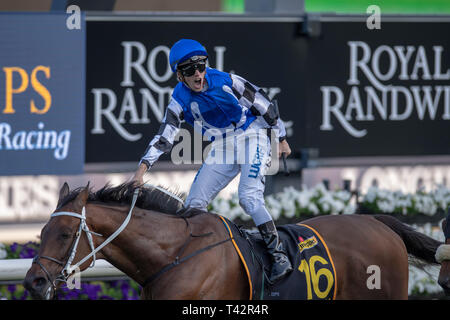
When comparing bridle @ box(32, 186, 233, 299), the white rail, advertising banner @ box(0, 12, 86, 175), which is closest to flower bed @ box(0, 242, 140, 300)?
the white rail

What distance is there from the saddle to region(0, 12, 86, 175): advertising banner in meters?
2.82

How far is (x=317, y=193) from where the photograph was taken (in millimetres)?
6852

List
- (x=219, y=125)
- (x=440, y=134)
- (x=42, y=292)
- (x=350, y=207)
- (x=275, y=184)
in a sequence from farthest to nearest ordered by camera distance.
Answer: (x=440, y=134)
(x=275, y=184)
(x=350, y=207)
(x=219, y=125)
(x=42, y=292)

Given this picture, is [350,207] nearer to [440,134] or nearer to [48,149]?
[440,134]

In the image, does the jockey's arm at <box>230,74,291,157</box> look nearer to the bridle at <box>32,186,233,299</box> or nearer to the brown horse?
the brown horse

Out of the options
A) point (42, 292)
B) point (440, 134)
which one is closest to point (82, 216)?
point (42, 292)

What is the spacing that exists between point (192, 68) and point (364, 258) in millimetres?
1529

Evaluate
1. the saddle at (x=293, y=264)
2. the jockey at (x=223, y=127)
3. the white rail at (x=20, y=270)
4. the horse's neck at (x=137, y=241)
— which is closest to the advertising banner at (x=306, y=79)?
the white rail at (x=20, y=270)

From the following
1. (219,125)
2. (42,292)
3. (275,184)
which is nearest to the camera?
(42,292)

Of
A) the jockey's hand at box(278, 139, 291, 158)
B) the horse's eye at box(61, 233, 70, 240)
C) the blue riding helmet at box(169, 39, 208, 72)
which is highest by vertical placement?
the blue riding helmet at box(169, 39, 208, 72)

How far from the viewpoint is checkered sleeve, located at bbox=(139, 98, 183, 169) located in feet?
14.2

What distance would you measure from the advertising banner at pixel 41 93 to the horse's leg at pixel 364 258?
9.29 feet

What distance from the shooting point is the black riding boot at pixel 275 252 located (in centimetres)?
423

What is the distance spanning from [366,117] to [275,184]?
3.74 ft
